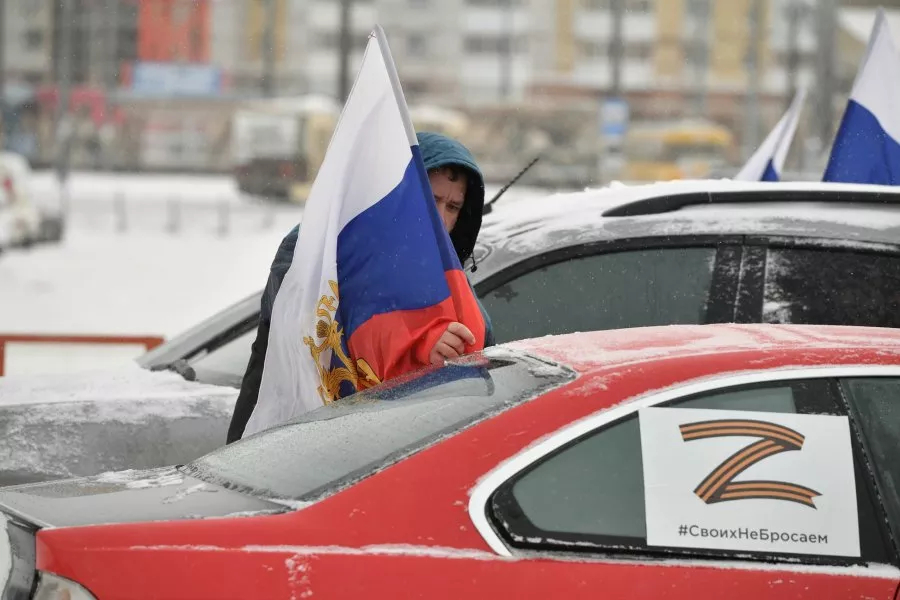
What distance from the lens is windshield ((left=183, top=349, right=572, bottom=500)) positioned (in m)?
2.62

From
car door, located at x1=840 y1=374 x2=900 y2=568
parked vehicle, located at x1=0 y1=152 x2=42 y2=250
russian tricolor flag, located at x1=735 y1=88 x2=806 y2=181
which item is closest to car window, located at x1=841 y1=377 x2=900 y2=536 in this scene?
car door, located at x1=840 y1=374 x2=900 y2=568

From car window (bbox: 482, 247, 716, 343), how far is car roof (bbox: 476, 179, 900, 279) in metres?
0.06

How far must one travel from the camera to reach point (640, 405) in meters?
2.59

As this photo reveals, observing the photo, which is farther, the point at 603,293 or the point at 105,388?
the point at 105,388

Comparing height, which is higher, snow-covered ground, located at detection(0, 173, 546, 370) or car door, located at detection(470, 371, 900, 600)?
car door, located at detection(470, 371, 900, 600)

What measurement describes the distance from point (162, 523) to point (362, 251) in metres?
1.25

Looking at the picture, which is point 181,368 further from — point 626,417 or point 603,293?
point 626,417

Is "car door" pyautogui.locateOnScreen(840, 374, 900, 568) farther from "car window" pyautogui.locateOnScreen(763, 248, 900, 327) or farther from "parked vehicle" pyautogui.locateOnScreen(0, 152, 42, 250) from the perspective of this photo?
"parked vehicle" pyautogui.locateOnScreen(0, 152, 42, 250)

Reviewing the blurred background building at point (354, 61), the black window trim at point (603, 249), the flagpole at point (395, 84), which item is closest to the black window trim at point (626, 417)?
the flagpole at point (395, 84)

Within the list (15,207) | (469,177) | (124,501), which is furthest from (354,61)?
(124,501)

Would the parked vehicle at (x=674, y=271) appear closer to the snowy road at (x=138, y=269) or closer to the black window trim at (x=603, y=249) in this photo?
the black window trim at (x=603, y=249)

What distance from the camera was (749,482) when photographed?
8.46 feet

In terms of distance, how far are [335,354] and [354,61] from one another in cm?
7393

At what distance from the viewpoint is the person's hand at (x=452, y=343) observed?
332 cm
